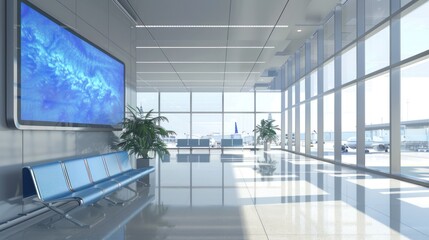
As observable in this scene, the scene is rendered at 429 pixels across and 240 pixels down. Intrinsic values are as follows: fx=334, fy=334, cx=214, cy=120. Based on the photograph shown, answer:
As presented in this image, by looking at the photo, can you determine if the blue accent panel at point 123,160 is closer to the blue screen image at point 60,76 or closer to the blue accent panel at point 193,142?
the blue screen image at point 60,76

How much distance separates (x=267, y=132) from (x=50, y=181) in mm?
17465

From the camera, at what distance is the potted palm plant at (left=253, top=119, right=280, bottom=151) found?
67.6 feet

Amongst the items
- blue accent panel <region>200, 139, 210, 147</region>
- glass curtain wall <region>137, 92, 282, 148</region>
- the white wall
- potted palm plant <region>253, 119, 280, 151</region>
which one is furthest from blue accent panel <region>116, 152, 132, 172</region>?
glass curtain wall <region>137, 92, 282, 148</region>

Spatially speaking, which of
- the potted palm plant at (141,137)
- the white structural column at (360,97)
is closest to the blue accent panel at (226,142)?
the white structural column at (360,97)

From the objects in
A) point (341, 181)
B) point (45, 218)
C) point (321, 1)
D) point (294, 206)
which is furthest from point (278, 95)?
point (45, 218)

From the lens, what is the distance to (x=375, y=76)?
28.0ft

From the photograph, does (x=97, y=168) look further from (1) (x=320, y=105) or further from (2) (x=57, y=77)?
(1) (x=320, y=105)

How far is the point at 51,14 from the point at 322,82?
9.86 metres

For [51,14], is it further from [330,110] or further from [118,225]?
[330,110]

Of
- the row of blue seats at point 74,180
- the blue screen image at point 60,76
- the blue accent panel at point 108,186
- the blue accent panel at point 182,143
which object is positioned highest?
the blue screen image at point 60,76

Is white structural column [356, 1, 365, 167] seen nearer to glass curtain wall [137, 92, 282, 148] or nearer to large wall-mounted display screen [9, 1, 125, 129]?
large wall-mounted display screen [9, 1, 125, 129]

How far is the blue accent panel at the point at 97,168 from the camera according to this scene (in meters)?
5.10

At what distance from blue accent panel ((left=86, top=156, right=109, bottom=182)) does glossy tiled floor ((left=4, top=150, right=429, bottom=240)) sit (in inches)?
18.4

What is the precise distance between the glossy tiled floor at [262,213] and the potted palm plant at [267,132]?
13393mm
